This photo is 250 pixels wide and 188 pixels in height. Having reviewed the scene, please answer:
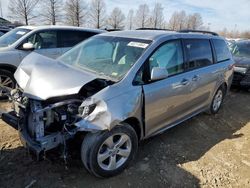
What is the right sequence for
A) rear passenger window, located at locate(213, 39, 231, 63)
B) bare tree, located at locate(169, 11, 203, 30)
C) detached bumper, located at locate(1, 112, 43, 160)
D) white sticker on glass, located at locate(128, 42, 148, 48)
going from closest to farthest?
detached bumper, located at locate(1, 112, 43, 160)
white sticker on glass, located at locate(128, 42, 148, 48)
rear passenger window, located at locate(213, 39, 231, 63)
bare tree, located at locate(169, 11, 203, 30)

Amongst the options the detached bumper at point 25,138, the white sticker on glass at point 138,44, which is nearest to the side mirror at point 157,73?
the white sticker on glass at point 138,44

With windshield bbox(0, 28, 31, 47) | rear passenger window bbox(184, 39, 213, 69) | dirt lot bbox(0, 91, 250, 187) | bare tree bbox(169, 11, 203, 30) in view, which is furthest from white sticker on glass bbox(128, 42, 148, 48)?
bare tree bbox(169, 11, 203, 30)

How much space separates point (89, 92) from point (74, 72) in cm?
39

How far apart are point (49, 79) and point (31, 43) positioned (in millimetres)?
3938

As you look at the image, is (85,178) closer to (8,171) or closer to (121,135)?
(121,135)

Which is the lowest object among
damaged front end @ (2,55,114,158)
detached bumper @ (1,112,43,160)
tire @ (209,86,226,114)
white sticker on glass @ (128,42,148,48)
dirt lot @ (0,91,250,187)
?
dirt lot @ (0,91,250,187)

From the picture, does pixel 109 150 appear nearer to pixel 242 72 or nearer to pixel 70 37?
pixel 70 37

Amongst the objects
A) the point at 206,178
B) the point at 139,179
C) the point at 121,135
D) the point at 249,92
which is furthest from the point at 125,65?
the point at 249,92

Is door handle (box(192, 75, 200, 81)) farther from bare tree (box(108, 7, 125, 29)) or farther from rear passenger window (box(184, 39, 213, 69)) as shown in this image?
bare tree (box(108, 7, 125, 29))

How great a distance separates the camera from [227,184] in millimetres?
3574

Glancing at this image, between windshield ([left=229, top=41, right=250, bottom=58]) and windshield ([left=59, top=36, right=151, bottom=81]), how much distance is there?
257 inches

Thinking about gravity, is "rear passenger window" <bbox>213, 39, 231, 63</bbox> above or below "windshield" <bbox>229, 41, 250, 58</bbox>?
above

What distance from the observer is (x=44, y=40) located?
277 inches

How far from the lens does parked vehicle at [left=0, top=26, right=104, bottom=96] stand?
249 inches
